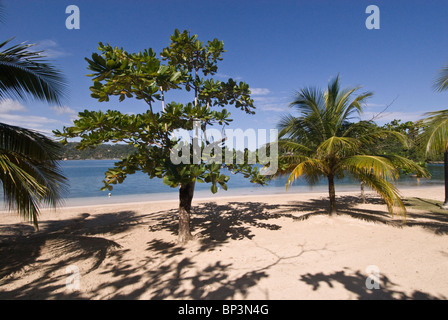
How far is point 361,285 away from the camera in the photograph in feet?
10.4

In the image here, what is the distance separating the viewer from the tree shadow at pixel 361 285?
2893 mm

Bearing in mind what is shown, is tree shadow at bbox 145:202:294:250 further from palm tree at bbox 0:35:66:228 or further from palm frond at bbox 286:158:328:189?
palm tree at bbox 0:35:66:228

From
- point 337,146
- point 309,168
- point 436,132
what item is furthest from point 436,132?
point 309,168

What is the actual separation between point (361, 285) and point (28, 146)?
612 cm

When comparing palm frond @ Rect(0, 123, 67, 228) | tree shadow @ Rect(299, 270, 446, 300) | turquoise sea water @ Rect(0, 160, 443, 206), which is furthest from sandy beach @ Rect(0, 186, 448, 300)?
turquoise sea water @ Rect(0, 160, 443, 206)

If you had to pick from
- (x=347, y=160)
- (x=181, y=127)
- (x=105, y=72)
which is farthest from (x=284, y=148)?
(x=105, y=72)

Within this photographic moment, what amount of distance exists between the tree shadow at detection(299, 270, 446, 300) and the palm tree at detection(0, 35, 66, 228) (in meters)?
4.60

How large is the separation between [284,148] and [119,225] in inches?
251

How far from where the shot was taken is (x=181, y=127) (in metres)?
4.84

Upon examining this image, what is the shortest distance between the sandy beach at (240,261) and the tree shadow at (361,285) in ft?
0.05

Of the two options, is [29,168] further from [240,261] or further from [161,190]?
[161,190]

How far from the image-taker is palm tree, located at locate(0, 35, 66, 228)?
3803 mm

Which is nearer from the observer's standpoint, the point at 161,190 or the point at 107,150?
the point at 161,190

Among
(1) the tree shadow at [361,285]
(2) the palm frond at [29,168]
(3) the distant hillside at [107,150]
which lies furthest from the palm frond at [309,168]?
(2) the palm frond at [29,168]
